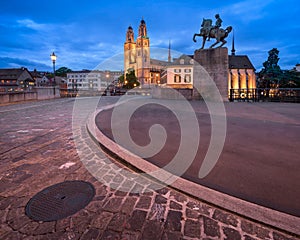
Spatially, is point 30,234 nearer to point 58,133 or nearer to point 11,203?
point 11,203

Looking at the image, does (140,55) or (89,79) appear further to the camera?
(89,79)

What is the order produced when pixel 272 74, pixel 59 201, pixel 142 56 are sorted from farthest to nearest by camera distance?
pixel 142 56
pixel 272 74
pixel 59 201

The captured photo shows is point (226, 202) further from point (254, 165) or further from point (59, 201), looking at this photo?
point (59, 201)

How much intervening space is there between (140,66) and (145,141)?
108807mm

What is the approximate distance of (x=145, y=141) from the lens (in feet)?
17.1

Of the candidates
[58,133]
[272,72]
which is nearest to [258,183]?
[58,133]

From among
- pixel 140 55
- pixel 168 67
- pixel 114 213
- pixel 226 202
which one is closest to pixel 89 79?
pixel 140 55

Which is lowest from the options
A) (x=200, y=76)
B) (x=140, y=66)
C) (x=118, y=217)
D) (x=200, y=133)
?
(x=118, y=217)

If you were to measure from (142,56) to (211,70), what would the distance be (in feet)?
314

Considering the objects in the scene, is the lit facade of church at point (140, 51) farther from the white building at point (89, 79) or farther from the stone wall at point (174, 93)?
the stone wall at point (174, 93)

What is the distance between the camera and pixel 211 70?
18469mm

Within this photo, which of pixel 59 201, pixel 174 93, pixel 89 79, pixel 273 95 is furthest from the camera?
pixel 89 79

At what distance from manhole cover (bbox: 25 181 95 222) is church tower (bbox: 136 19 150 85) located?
108 m

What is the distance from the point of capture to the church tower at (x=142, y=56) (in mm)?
107750
